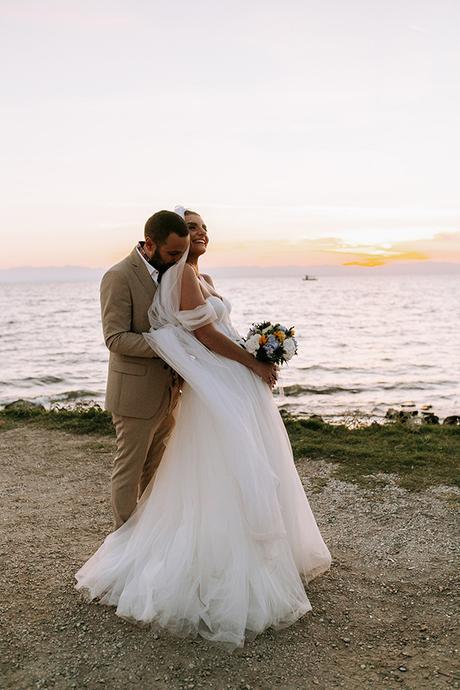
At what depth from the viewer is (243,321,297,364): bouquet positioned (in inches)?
173

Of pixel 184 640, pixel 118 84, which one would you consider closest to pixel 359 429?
pixel 184 640

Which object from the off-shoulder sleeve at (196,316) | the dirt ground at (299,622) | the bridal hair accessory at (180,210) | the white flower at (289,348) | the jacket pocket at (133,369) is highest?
the bridal hair accessory at (180,210)

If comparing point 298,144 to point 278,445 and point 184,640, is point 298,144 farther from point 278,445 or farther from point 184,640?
point 184,640

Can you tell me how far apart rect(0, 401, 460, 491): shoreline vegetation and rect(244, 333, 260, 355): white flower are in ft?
11.4

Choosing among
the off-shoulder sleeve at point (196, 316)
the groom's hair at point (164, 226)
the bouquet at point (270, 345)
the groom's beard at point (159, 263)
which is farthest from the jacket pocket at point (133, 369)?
the groom's hair at point (164, 226)

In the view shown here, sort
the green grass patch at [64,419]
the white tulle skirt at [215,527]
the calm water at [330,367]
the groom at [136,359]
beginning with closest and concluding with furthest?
the white tulle skirt at [215,527]
the groom at [136,359]
the green grass patch at [64,419]
the calm water at [330,367]

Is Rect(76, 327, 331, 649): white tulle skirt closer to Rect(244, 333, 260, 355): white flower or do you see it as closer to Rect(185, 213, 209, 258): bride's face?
Rect(244, 333, 260, 355): white flower

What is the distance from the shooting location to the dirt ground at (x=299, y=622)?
3660 millimetres

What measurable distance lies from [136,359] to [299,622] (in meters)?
2.19

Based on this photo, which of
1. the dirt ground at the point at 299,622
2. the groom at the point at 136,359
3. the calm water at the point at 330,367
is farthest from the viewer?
the calm water at the point at 330,367

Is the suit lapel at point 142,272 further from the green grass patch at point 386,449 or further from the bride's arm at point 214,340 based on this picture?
the green grass patch at point 386,449

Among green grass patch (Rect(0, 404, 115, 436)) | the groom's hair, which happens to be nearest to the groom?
the groom's hair

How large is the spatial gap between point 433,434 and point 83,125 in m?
9.37

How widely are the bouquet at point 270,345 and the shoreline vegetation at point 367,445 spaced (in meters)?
3.38
